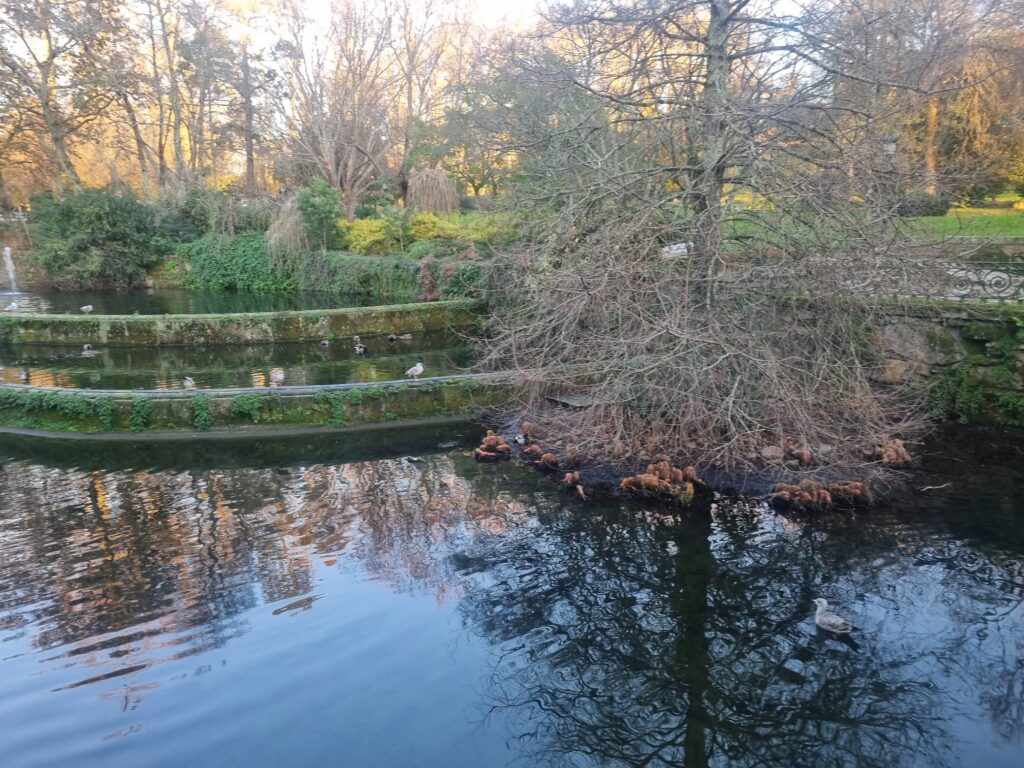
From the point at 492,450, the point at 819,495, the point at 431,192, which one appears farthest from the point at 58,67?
the point at 819,495

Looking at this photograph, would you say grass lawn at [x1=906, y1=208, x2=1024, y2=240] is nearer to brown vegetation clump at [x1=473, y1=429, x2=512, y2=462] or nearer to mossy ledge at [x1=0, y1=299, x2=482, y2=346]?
brown vegetation clump at [x1=473, y1=429, x2=512, y2=462]

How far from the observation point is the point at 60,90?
29125mm

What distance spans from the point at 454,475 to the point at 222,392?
4.53 m

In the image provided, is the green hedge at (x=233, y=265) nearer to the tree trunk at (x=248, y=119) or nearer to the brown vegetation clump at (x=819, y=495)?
the tree trunk at (x=248, y=119)

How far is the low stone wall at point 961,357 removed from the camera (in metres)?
10.7

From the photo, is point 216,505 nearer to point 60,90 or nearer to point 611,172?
point 611,172

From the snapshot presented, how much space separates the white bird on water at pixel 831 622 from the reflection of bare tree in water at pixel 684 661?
0.14 m

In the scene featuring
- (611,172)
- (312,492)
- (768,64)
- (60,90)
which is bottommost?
(312,492)

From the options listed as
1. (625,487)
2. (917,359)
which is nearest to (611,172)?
(625,487)

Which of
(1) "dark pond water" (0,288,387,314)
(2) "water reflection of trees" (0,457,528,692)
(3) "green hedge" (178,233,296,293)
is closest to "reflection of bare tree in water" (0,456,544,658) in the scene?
(2) "water reflection of trees" (0,457,528,692)

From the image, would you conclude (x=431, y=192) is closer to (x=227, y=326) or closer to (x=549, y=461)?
(x=227, y=326)

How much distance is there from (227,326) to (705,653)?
591 inches

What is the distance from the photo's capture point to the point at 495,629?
643 cm

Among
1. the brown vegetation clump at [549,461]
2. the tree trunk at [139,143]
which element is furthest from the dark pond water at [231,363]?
the tree trunk at [139,143]
